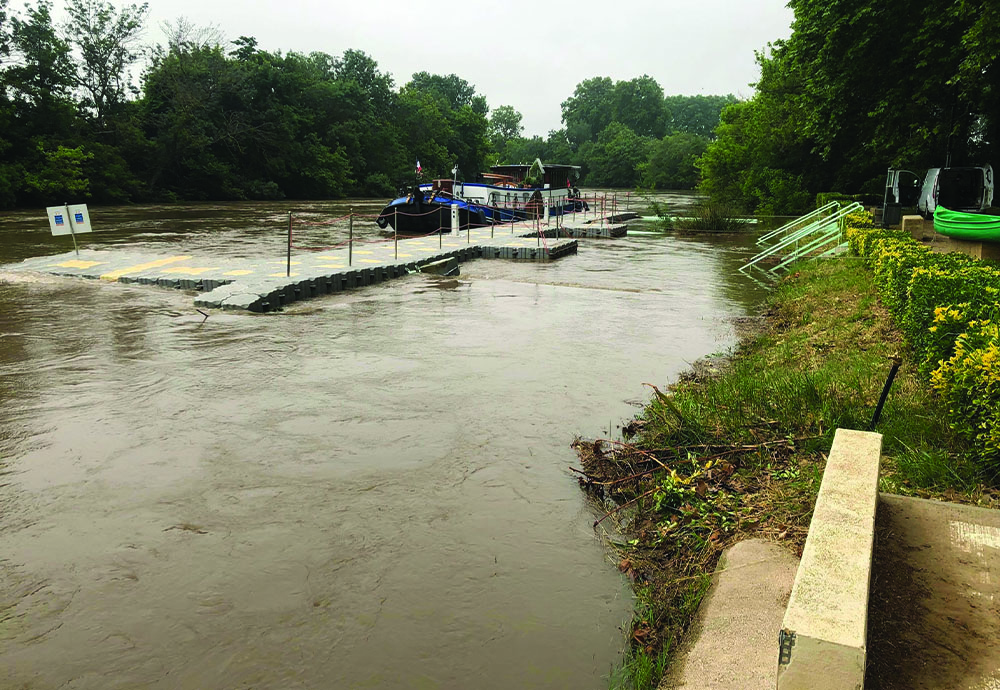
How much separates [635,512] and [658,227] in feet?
90.8

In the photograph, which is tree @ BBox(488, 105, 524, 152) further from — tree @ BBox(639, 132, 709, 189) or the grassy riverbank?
the grassy riverbank

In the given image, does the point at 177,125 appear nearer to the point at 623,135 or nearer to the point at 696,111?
the point at 623,135

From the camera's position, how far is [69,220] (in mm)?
15000

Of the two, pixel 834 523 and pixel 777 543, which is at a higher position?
pixel 834 523

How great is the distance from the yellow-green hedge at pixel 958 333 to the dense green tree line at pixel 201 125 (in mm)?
39062

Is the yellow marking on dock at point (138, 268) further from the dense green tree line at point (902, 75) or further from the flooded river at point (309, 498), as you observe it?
the dense green tree line at point (902, 75)

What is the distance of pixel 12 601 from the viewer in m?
3.88

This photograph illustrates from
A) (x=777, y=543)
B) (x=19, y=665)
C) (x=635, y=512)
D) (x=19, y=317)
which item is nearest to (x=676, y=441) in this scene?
(x=635, y=512)

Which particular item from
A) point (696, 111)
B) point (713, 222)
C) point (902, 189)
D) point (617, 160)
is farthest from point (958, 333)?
point (696, 111)

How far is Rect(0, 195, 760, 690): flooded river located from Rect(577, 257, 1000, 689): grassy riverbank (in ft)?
0.82

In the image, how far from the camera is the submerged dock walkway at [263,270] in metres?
11.8

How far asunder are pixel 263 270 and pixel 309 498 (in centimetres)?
970

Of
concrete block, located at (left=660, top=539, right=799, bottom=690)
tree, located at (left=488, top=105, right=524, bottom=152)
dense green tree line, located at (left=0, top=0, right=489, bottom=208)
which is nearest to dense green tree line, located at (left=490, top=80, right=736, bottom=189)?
tree, located at (left=488, top=105, right=524, bottom=152)

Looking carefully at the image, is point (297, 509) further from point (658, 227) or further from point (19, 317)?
point (658, 227)
